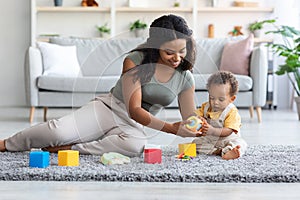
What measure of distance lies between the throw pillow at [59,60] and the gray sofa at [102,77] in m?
0.07

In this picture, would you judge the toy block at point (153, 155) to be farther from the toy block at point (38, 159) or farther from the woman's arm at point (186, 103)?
the toy block at point (38, 159)

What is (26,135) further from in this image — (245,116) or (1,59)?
(1,59)

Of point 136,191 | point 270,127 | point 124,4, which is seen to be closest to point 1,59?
point 124,4

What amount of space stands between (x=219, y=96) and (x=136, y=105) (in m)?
0.48

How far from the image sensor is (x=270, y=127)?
4.47m

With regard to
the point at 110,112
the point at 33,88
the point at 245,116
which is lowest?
the point at 245,116

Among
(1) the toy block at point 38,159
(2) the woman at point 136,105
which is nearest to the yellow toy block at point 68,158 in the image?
(1) the toy block at point 38,159

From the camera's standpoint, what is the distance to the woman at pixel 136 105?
2.29m

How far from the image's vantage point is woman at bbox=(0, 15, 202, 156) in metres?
2.29

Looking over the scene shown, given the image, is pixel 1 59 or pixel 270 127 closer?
pixel 270 127

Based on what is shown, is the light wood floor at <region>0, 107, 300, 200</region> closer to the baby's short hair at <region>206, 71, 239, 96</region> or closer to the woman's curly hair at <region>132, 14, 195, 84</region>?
the woman's curly hair at <region>132, 14, 195, 84</region>

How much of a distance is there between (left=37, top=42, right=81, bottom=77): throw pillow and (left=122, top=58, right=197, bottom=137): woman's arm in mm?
2604

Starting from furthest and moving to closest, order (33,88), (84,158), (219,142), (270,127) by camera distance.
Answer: (33,88) < (270,127) < (219,142) < (84,158)

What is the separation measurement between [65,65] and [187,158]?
286 cm
